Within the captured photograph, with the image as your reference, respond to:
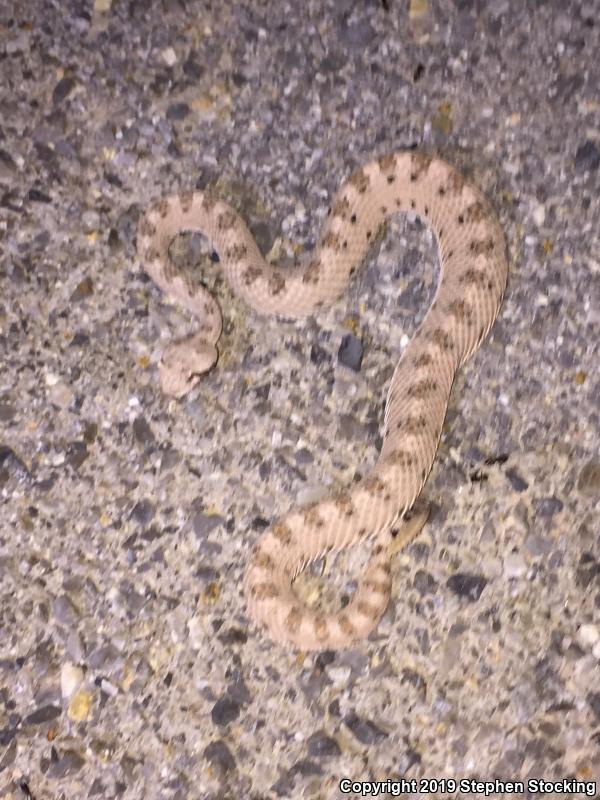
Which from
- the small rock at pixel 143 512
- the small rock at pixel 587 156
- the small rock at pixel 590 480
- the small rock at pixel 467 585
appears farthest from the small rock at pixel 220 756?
the small rock at pixel 587 156

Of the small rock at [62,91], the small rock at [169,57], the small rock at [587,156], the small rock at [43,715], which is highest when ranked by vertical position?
the small rock at [169,57]

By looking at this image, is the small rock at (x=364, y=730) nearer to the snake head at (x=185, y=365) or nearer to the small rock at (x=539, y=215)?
the snake head at (x=185, y=365)

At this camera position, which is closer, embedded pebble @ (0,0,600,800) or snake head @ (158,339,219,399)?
embedded pebble @ (0,0,600,800)

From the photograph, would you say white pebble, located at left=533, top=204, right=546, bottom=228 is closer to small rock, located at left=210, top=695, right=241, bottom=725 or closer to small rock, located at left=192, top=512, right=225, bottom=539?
small rock, located at left=192, top=512, right=225, bottom=539

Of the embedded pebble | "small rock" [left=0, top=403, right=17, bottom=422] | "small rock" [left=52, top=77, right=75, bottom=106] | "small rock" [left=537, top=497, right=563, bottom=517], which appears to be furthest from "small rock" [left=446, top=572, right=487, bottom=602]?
"small rock" [left=52, top=77, right=75, bottom=106]

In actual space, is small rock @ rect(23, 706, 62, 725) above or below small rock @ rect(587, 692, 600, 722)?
below

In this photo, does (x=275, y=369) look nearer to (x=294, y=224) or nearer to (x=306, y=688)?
(x=294, y=224)

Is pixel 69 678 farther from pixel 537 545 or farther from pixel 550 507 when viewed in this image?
pixel 550 507
